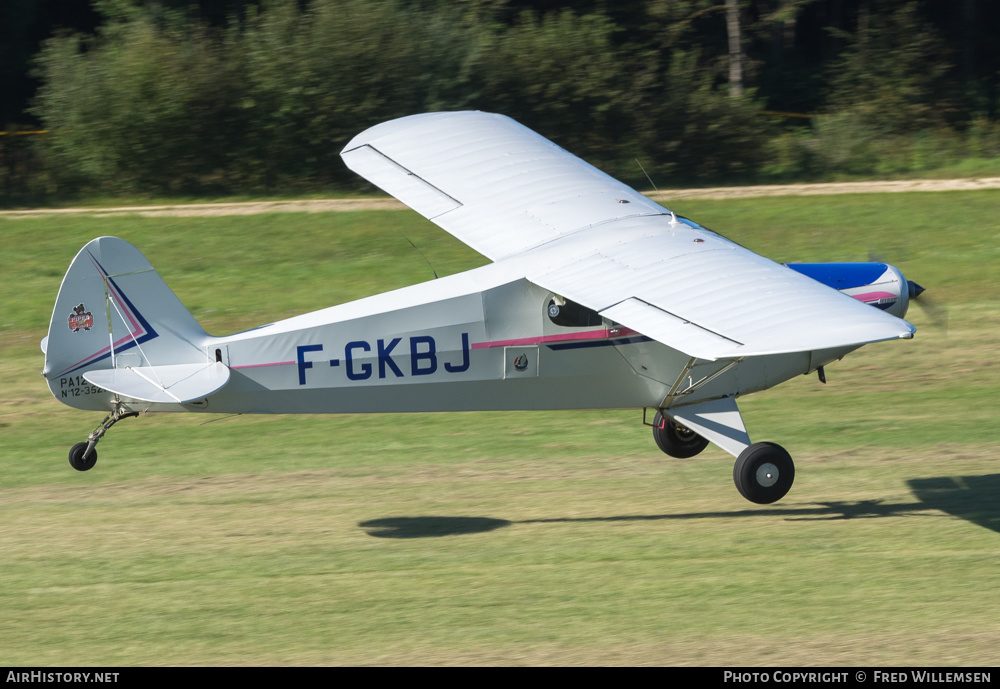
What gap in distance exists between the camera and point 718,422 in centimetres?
1084

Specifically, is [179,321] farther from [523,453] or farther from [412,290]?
[523,453]

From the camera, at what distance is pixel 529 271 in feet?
35.0

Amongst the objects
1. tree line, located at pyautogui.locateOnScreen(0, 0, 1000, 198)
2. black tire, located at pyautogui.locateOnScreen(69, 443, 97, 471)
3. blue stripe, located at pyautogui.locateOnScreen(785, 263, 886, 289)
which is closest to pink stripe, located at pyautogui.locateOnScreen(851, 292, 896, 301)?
blue stripe, located at pyautogui.locateOnScreen(785, 263, 886, 289)

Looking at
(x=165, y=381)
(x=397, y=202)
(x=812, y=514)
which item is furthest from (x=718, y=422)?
(x=397, y=202)

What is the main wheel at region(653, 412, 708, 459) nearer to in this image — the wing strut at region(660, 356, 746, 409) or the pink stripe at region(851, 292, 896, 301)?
the wing strut at region(660, 356, 746, 409)

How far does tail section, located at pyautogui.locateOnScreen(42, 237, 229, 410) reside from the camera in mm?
10000

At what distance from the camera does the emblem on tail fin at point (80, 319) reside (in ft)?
32.9

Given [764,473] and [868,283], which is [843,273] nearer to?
[868,283]

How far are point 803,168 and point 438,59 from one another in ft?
31.1

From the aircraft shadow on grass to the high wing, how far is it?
2432 mm

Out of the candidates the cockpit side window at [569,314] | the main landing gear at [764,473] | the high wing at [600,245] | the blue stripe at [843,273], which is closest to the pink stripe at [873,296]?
the blue stripe at [843,273]

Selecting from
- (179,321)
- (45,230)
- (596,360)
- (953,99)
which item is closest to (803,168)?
(953,99)

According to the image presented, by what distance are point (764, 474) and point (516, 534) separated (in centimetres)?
232

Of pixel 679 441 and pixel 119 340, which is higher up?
pixel 119 340
